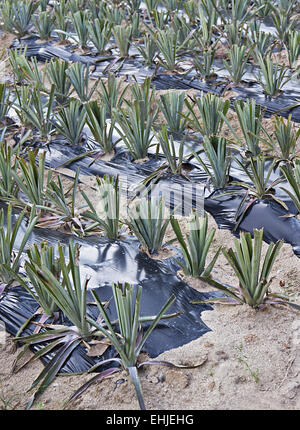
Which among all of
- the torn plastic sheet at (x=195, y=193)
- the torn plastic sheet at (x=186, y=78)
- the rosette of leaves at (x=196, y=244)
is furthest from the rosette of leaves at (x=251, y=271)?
the torn plastic sheet at (x=186, y=78)

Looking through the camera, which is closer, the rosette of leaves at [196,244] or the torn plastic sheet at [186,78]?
the rosette of leaves at [196,244]

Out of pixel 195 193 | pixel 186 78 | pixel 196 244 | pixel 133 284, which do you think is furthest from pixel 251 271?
pixel 186 78

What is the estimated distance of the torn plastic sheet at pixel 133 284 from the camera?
191 centimetres

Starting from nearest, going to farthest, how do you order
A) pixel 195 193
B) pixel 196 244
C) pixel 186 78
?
1. pixel 196 244
2. pixel 195 193
3. pixel 186 78

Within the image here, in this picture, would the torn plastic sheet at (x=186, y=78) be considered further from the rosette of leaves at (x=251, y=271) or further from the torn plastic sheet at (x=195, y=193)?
the rosette of leaves at (x=251, y=271)

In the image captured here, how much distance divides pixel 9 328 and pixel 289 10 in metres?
3.65

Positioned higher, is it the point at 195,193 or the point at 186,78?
the point at 186,78

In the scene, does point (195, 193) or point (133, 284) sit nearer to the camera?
point (133, 284)

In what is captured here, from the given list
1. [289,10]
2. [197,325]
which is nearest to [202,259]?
[197,325]

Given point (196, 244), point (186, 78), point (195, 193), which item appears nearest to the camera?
Answer: point (196, 244)

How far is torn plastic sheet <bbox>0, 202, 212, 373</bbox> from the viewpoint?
6.25 ft

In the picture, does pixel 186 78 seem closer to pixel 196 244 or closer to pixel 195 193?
pixel 195 193

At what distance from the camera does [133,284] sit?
2152 millimetres

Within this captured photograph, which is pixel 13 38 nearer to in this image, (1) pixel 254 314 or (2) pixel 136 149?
(2) pixel 136 149
